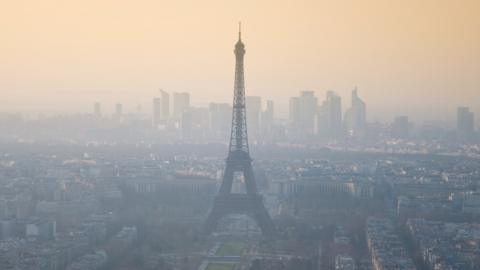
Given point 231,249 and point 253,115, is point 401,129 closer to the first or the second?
point 253,115

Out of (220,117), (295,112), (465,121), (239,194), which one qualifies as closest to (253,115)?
(220,117)

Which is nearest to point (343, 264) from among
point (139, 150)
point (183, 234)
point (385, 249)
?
point (385, 249)

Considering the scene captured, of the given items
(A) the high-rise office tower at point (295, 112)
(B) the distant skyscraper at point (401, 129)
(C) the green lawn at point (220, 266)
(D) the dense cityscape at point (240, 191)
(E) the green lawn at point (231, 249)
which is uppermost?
(A) the high-rise office tower at point (295, 112)

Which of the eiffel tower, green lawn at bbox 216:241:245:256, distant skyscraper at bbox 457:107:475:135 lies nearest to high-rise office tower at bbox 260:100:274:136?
distant skyscraper at bbox 457:107:475:135

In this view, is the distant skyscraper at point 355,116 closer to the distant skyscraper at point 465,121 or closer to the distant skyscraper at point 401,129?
the distant skyscraper at point 401,129

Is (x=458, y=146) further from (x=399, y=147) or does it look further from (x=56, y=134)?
(x=56, y=134)

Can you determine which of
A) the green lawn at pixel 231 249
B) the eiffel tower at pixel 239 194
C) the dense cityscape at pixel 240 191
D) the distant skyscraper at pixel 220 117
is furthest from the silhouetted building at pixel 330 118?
the green lawn at pixel 231 249
